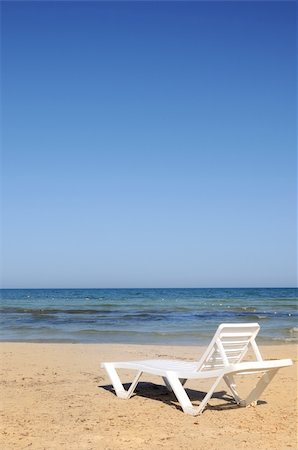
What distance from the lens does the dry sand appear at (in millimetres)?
5539

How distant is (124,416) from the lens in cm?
659

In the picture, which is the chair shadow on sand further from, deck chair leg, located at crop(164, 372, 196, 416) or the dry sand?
deck chair leg, located at crop(164, 372, 196, 416)

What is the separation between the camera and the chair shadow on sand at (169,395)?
730 cm

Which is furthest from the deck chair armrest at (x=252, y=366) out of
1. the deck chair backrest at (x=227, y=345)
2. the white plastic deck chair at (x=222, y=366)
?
the deck chair backrest at (x=227, y=345)

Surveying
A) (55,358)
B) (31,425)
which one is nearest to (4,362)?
(55,358)

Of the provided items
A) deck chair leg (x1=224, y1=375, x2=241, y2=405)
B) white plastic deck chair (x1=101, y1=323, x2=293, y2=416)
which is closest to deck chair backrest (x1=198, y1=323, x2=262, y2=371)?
white plastic deck chair (x1=101, y1=323, x2=293, y2=416)

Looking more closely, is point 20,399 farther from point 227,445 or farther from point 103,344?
point 103,344

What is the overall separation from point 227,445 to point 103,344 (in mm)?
10092

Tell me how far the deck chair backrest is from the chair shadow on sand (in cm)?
76

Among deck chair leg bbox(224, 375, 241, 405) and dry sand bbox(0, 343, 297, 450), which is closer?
dry sand bbox(0, 343, 297, 450)

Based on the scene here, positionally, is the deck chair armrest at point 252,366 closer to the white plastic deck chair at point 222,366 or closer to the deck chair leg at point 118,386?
the white plastic deck chair at point 222,366

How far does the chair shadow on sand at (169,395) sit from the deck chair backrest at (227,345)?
0.76m

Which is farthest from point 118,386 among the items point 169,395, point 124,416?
point 124,416

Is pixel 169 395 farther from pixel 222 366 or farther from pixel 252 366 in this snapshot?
pixel 252 366
